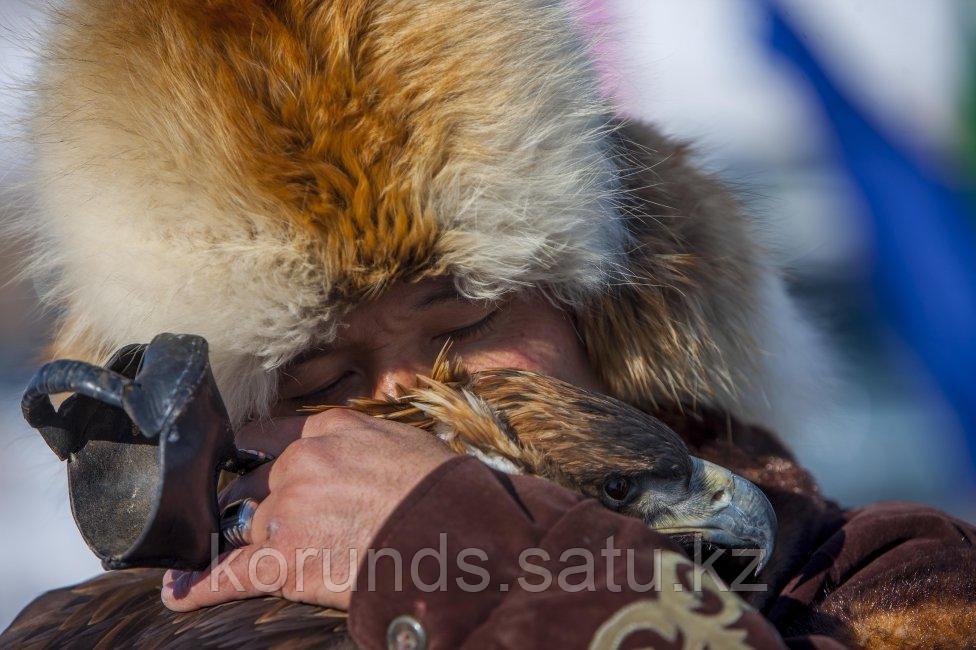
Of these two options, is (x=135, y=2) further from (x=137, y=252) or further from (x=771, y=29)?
(x=771, y=29)

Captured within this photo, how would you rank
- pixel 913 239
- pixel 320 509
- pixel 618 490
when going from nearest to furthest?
pixel 320 509 < pixel 618 490 < pixel 913 239

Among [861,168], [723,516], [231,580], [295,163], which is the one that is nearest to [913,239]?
[861,168]

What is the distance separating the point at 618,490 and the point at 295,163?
1.81 ft

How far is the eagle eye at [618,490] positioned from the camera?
109 centimetres

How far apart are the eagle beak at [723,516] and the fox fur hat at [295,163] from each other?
311 mm

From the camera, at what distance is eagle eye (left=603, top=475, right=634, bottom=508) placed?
1092 mm

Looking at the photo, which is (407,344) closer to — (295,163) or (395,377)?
(395,377)

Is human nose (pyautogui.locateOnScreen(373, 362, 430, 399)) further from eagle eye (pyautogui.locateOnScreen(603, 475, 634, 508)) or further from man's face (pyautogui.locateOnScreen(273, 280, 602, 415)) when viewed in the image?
eagle eye (pyautogui.locateOnScreen(603, 475, 634, 508))

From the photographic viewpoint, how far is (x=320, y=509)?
89 cm

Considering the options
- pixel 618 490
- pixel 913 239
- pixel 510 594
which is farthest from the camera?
pixel 913 239

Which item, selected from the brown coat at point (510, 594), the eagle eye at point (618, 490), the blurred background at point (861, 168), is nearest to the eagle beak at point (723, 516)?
the eagle eye at point (618, 490)

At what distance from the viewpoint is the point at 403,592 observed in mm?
779

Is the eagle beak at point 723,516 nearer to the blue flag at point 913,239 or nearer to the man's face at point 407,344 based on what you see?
the man's face at point 407,344

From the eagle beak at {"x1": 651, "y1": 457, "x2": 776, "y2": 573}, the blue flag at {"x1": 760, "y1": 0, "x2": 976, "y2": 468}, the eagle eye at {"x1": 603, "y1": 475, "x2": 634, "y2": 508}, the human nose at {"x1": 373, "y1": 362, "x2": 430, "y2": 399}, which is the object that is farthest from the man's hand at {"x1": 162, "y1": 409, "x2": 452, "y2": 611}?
the blue flag at {"x1": 760, "y1": 0, "x2": 976, "y2": 468}
